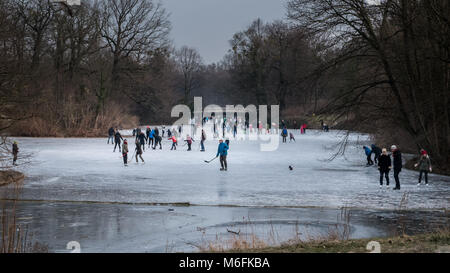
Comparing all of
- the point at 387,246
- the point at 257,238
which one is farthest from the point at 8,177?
the point at 387,246

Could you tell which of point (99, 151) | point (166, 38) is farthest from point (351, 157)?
point (166, 38)

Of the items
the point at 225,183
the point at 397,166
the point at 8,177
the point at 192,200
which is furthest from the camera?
the point at 8,177

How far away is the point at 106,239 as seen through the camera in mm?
10500

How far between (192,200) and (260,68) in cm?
6770

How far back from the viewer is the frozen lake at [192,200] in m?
11.3

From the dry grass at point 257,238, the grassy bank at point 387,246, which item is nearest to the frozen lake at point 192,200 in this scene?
the dry grass at point 257,238

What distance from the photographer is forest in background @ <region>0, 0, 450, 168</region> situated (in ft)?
76.4

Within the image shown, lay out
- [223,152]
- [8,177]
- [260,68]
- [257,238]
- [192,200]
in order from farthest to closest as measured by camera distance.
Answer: [260,68]
[223,152]
[8,177]
[192,200]
[257,238]

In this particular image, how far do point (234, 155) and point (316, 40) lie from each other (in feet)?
33.4

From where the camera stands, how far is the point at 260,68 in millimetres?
82250

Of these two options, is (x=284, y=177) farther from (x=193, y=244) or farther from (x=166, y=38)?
(x=166, y=38)

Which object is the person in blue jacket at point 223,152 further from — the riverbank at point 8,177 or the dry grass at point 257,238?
the dry grass at point 257,238

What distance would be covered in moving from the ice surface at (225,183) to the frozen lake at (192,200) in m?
0.04

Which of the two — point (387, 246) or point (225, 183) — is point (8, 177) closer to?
point (225, 183)
